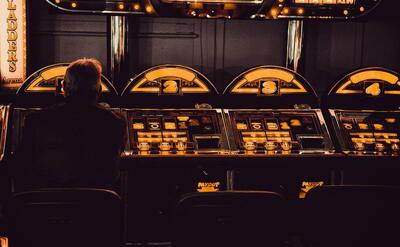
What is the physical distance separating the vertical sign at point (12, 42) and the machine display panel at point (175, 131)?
146 centimetres

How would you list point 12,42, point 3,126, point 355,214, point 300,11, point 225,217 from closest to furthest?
1. point 225,217
2. point 355,214
3. point 3,126
4. point 300,11
5. point 12,42

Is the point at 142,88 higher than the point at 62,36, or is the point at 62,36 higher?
the point at 62,36

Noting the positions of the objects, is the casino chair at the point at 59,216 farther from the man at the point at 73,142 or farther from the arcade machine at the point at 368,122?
the arcade machine at the point at 368,122

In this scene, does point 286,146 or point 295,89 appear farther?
point 295,89

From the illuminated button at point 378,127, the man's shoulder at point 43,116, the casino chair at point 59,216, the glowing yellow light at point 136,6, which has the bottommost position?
the casino chair at point 59,216

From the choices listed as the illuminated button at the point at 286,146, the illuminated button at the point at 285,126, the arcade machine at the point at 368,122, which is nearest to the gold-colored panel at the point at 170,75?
the illuminated button at the point at 285,126

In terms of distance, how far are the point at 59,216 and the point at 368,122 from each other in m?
3.38

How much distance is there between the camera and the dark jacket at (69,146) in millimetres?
2918

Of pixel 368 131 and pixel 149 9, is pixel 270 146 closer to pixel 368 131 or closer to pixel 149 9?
pixel 368 131

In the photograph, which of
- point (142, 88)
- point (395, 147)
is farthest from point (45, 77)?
point (395, 147)


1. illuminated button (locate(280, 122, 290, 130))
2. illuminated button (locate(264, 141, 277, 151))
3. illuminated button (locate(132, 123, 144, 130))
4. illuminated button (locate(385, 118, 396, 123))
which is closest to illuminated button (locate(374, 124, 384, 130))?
illuminated button (locate(385, 118, 396, 123))

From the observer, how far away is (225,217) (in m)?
2.19

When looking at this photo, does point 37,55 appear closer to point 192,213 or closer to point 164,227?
point 164,227

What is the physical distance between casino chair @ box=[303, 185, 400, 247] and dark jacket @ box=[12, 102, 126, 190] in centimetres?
128
